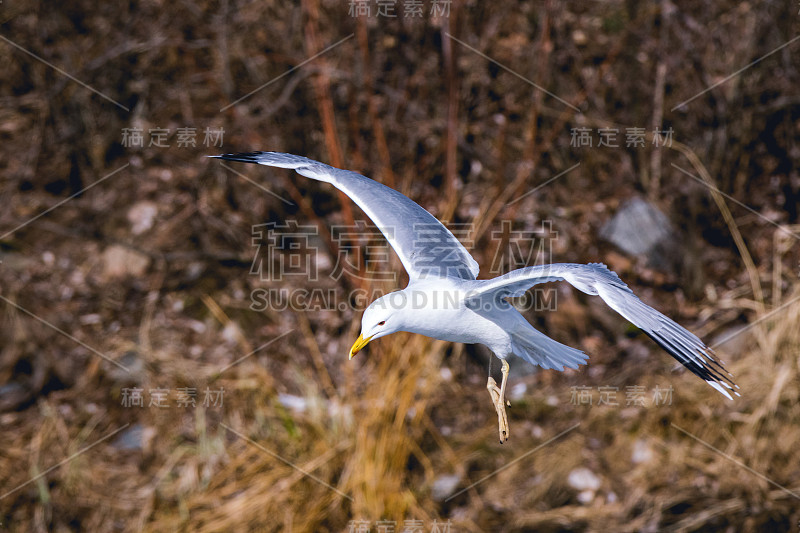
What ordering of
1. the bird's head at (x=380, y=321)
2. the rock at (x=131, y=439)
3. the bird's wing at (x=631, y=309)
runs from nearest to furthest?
the bird's wing at (x=631, y=309)
the bird's head at (x=380, y=321)
the rock at (x=131, y=439)

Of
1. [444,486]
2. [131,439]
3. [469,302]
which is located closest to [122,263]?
[131,439]

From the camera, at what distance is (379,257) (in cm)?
488

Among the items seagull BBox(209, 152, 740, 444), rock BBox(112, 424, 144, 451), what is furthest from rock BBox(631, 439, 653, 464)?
rock BBox(112, 424, 144, 451)

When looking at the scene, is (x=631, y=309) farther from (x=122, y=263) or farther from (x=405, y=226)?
(x=122, y=263)

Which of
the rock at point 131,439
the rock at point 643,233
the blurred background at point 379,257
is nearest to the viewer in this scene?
the blurred background at point 379,257

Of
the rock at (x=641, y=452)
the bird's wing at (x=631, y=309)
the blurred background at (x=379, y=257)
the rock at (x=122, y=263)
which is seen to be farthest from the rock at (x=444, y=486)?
the rock at (x=122, y=263)

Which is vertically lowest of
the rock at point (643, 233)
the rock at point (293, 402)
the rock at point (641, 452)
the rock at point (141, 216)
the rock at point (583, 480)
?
the rock at point (583, 480)

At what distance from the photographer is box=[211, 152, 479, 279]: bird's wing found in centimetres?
255

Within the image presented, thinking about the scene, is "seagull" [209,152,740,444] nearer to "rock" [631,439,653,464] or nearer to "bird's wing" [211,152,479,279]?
"bird's wing" [211,152,479,279]

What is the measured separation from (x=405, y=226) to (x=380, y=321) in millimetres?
605

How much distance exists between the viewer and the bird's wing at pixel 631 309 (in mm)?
1868

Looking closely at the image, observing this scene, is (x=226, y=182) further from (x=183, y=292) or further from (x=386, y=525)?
(x=386, y=525)

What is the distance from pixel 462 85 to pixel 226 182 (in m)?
2.17

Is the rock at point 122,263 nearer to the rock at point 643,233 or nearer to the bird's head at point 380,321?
the rock at point 643,233
